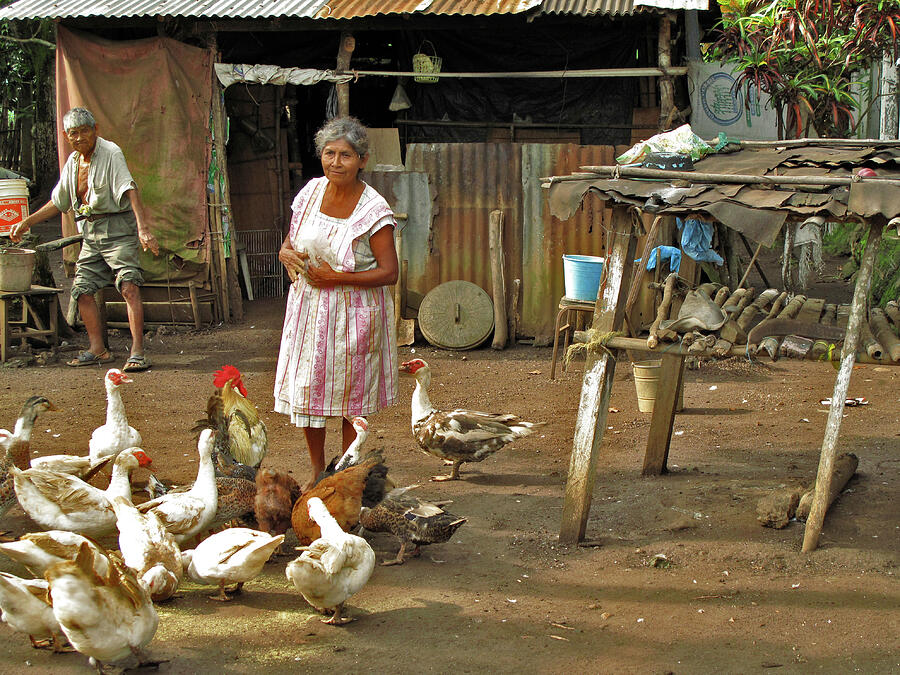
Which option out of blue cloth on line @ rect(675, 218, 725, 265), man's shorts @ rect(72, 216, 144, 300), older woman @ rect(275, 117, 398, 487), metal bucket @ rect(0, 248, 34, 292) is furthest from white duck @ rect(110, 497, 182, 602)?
metal bucket @ rect(0, 248, 34, 292)

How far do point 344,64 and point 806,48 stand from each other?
202 inches

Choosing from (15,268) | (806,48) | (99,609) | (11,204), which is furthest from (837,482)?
(11,204)

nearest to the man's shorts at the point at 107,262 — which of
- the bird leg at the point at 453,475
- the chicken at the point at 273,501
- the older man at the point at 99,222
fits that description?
the older man at the point at 99,222

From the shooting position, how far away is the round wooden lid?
10062mm

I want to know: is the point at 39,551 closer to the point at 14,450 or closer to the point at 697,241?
the point at 14,450

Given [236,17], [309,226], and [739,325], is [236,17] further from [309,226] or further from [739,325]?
[739,325]

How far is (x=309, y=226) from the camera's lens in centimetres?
512

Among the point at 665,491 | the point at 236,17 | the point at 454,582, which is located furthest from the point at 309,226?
the point at 236,17

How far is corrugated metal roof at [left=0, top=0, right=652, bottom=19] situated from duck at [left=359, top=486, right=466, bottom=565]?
21.1ft

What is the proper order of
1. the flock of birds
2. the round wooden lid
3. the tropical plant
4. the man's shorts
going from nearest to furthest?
the flock of birds < the man's shorts < the tropical plant < the round wooden lid

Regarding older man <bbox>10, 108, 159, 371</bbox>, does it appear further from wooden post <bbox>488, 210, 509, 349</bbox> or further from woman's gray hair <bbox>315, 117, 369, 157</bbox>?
woman's gray hair <bbox>315, 117, 369, 157</bbox>

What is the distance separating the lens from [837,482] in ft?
17.9

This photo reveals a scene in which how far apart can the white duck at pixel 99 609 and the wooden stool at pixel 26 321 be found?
21.6 feet

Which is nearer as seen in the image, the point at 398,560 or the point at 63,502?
the point at 63,502
